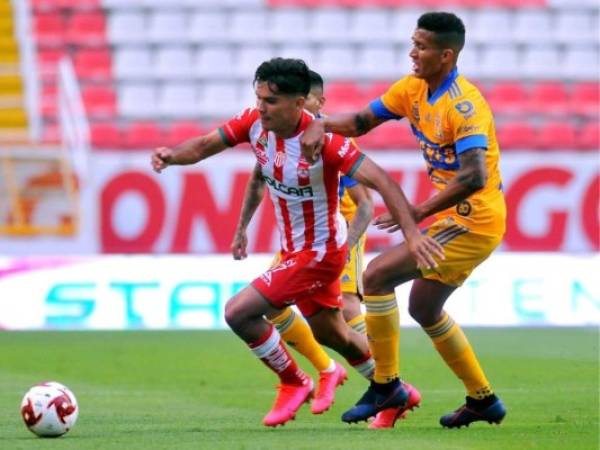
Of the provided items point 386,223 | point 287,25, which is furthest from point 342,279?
point 287,25

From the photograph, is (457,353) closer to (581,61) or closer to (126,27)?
(581,61)

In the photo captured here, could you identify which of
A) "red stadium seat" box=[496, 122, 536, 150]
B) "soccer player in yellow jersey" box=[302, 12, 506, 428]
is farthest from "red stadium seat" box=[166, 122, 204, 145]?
"soccer player in yellow jersey" box=[302, 12, 506, 428]

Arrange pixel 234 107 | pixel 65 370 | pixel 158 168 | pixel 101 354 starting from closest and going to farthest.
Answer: pixel 158 168, pixel 65 370, pixel 101 354, pixel 234 107

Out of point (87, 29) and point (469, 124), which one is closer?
point (469, 124)

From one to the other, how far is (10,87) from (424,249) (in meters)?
14.2

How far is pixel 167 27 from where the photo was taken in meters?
20.9

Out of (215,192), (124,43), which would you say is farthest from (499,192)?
(124,43)

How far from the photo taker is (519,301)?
15375 mm

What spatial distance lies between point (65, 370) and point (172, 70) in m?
9.89

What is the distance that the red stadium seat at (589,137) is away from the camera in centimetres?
1830

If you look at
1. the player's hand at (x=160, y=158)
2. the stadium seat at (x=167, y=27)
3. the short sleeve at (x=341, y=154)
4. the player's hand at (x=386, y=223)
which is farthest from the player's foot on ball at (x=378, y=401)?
the stadium seat at (x=167, y=27)

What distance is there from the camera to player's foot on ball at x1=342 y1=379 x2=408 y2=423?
24.4 ft

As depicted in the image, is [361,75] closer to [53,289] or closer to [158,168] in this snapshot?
[53,289]

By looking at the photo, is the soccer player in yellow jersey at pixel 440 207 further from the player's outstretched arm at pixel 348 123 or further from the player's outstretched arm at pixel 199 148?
the player's outstretched arm at pixel 199 148
